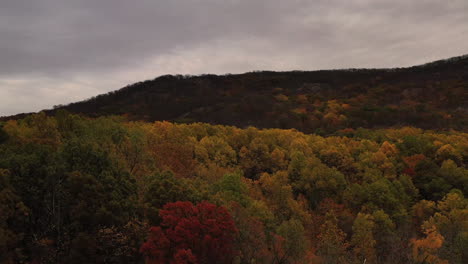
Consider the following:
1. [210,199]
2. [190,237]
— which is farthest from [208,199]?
[190,237]

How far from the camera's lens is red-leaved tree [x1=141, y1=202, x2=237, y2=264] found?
30422mm

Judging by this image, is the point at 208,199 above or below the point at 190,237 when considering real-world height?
above

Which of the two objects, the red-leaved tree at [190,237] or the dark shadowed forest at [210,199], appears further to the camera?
the dark shadowed forest at [210,199]

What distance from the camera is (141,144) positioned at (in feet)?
181

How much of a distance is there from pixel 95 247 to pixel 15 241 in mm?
5614

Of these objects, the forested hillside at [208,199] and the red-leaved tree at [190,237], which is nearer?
the red-leaved tree at [190,237]

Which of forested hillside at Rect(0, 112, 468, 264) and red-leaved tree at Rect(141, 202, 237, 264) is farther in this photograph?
forested hillside at Rect(0, 112, 468, 264)

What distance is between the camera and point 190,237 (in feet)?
103

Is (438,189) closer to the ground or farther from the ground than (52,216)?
closer to the ground

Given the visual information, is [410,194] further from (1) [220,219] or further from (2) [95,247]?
(2) [95,247]

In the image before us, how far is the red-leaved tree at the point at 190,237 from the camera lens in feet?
99.8

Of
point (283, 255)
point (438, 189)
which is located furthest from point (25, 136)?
point (438, 189)

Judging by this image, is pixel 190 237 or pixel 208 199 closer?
pixel 190 237

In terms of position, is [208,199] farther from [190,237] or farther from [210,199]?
[190,237]
